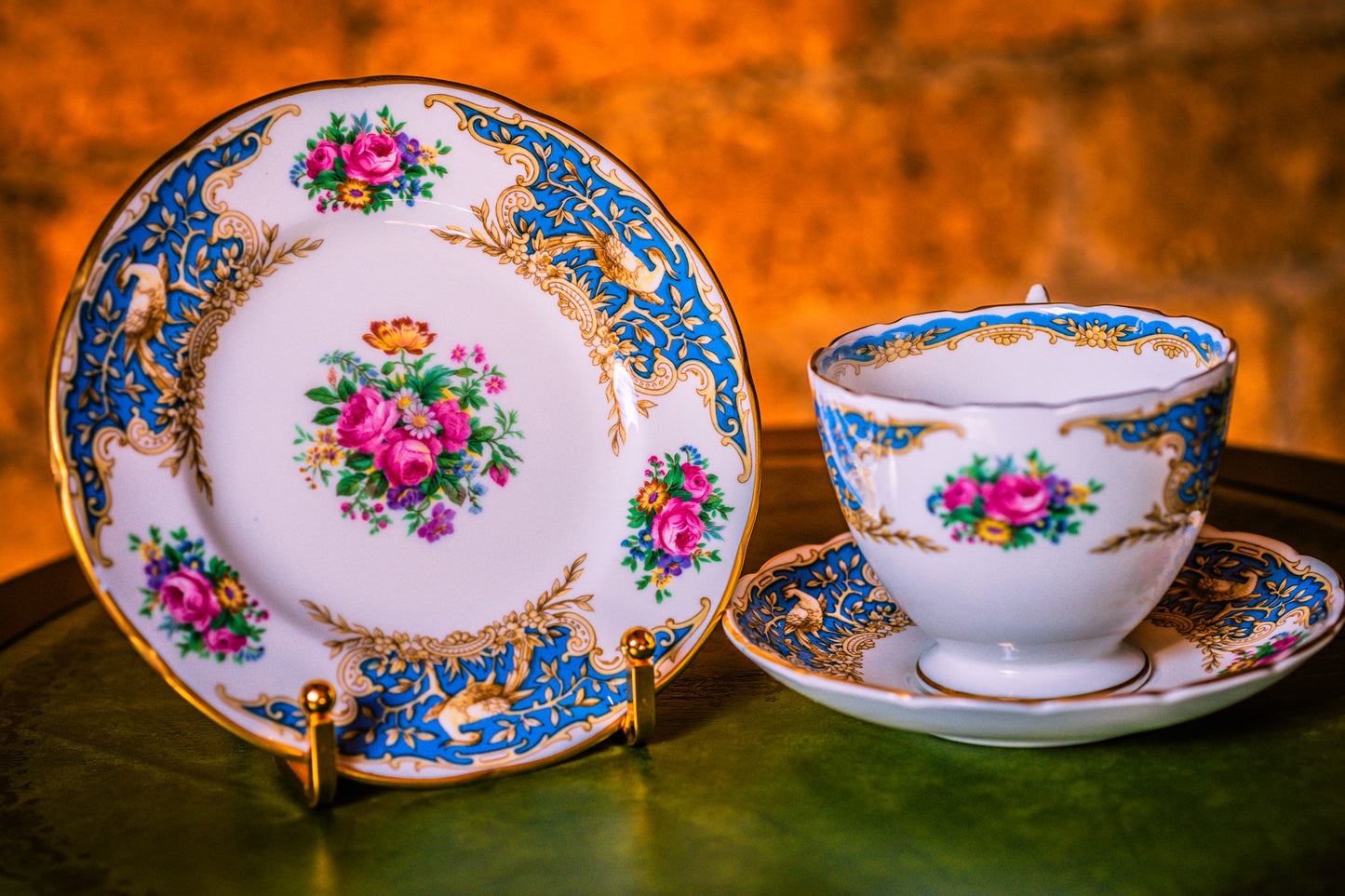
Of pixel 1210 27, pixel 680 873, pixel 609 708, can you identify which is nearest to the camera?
pixel 680 873

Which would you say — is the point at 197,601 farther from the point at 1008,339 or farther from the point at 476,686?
the point at 1008,339

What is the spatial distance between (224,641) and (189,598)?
0.9 inches

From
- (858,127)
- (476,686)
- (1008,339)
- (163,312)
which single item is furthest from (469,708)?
(858,127)

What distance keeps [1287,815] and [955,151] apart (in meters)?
1.11

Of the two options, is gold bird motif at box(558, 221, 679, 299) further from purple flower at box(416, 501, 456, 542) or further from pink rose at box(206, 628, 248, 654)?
pink rose at box(206, 628, 248, 654)

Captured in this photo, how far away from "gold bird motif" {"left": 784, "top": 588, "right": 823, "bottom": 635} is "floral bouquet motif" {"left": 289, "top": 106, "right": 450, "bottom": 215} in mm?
282

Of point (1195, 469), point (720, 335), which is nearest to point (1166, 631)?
point (1195, 469)

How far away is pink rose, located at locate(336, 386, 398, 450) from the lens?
24.0 inches

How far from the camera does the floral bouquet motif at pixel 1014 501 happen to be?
20.0 inches

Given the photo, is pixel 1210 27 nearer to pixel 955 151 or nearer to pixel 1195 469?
pixel 955 151

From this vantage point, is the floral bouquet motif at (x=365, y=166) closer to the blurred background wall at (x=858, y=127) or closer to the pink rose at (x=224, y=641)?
the pink rose at (x=224, y=641)

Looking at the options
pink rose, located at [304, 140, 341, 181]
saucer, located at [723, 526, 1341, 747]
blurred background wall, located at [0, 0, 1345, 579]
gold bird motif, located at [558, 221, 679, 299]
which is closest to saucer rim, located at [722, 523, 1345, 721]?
saucer, located at [723, 526, 1341, 747]

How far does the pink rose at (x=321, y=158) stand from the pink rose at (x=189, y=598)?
20 centimetres

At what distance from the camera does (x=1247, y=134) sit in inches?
57.8
